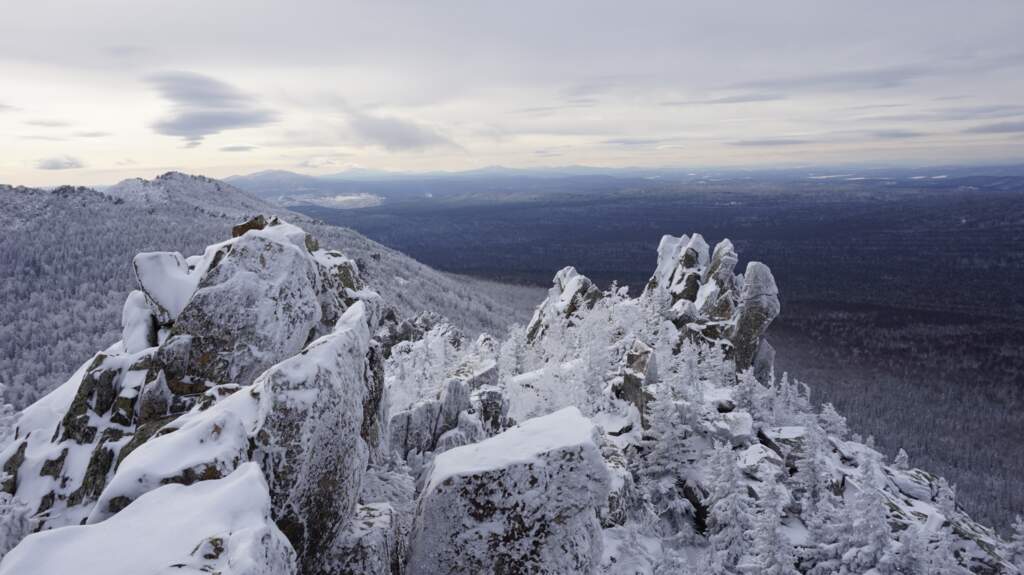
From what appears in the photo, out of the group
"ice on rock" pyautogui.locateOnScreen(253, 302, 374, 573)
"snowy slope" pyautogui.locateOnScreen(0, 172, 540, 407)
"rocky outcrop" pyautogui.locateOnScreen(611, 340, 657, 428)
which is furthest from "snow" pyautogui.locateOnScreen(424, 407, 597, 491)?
"snowy slope" pyautogui.locateOnScreen(0, 172, 540, 407)

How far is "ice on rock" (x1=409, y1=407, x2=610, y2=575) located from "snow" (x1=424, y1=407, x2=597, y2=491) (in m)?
0.03

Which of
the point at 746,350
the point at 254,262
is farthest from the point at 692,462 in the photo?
the point at 746,350

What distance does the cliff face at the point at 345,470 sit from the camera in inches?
332

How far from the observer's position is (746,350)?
49219 mm

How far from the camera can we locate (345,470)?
10422 mm

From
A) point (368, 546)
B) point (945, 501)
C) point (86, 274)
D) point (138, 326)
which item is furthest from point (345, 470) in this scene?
point (86, 274)

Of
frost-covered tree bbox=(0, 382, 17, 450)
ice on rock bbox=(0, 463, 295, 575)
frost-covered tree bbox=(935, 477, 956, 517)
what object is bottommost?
frost-covered tree bbox=(935, 477, 956, 517)

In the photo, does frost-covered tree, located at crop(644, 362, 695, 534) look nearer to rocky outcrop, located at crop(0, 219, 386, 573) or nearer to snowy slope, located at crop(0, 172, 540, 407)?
rocky outcrop, located at crop(0, 219, 386, 573)

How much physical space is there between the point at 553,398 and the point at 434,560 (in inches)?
826

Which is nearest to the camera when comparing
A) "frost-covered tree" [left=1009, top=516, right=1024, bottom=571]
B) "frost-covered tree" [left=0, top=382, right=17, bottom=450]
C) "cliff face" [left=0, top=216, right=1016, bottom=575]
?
"cliff face" [left=0, top=216, right=1016, bottom=575]

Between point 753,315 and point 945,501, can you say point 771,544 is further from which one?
point 753,315

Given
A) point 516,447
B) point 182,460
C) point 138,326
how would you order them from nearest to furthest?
point 182,460 < point 516,447 < point 138,326

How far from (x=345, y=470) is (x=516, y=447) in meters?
4.08

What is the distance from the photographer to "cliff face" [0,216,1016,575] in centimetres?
842
